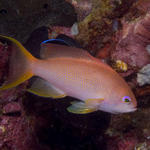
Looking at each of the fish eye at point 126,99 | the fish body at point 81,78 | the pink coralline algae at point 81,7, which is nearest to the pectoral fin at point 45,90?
the fish body at point 81,78

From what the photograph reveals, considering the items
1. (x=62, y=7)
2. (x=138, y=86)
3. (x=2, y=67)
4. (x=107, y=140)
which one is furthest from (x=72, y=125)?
(x=62, y=7)

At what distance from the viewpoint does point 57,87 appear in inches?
89.0

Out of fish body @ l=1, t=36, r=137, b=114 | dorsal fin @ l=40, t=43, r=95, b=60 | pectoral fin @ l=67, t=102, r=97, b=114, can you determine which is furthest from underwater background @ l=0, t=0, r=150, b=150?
pectoral fin @ l=67, t=102, r=97, b=114

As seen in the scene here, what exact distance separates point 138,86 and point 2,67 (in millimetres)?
2441

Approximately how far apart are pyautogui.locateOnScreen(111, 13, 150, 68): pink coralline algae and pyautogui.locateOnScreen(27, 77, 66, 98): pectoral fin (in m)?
1.32

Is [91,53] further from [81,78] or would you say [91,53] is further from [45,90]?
[45,90]

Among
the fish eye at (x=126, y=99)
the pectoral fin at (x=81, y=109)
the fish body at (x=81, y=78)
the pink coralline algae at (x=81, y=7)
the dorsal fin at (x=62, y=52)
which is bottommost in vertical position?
the pectoral fin at (x=81, y=109)

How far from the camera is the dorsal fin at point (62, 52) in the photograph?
2.21 metres

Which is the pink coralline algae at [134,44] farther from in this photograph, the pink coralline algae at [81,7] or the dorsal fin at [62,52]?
the dorsal fin at [62,52]

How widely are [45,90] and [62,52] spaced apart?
1.99 feet

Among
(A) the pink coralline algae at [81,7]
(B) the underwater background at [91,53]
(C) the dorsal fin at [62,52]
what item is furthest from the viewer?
(A) the pink coralline algae at [81,7]

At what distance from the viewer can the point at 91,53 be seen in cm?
312

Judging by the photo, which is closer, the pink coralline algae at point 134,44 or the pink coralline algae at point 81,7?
the pink coralline algae at point 134,44

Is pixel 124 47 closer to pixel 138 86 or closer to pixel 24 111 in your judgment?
pixel 138 86
